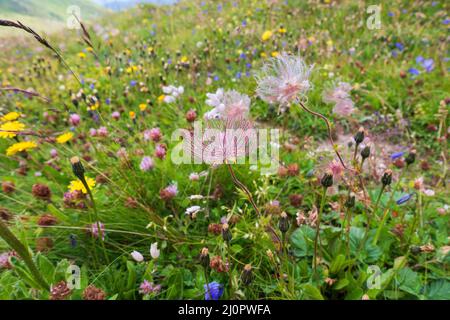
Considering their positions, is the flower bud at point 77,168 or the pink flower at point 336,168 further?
the pink flower at point 336,168

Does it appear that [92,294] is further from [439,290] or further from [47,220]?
[439,290]

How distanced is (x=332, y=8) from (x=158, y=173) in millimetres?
4163

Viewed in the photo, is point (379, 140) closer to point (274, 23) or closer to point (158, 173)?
point (158, 173)

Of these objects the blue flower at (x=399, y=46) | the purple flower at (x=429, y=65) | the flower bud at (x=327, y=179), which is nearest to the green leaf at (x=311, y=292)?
the flower bud at (x=327, y=179)

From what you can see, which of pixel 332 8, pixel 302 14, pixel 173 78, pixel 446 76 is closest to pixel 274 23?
pixel 302 14

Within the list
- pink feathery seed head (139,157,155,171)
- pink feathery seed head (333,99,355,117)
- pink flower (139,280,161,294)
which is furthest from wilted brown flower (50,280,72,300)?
pink feathery seed head (333,99,355,117)

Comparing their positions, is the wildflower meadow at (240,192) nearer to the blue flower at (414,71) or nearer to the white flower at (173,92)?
the blue flower at (414,71)

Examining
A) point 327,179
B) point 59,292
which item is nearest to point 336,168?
point 327,179

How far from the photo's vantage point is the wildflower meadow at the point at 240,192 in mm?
1176

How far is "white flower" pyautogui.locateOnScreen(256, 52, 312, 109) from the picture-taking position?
3.68 feet

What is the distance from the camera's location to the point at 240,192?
1270 millimetres

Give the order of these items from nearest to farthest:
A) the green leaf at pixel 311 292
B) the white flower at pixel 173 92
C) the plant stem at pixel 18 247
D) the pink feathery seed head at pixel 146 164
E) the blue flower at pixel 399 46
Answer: the plant stem at pixel 18 247 → the green leaf at pixel 311 292 → the pink feathery seed head at pixel 146 164 → the white flower at pixel 173 92 → the blue flower at pixel 399 46

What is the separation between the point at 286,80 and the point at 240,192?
49 centimetres

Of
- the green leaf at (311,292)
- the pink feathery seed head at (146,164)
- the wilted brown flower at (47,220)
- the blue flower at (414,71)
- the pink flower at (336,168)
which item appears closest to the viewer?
the green leaf at (311,292)
